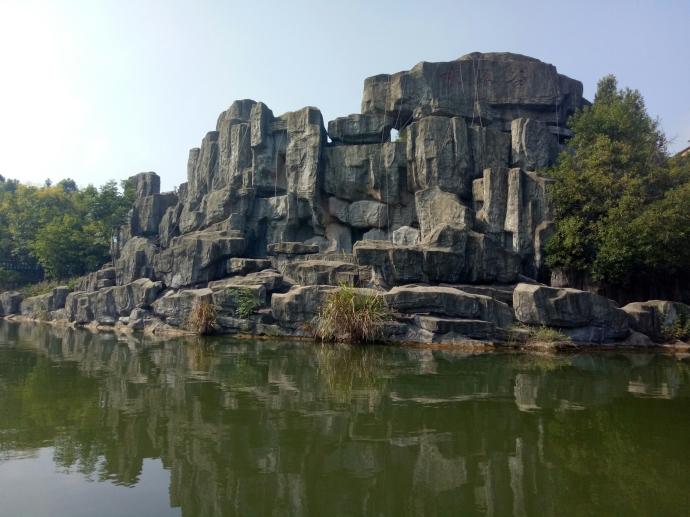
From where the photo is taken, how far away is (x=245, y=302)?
19.0 metres

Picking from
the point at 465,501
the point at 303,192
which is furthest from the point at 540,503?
the point at 303,192

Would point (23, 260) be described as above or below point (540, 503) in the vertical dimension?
above

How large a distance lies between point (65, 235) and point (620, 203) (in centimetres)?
3069

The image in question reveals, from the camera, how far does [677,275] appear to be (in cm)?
1869

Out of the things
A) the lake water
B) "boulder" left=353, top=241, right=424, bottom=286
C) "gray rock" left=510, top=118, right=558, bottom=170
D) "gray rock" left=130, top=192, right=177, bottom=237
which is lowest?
the lake water

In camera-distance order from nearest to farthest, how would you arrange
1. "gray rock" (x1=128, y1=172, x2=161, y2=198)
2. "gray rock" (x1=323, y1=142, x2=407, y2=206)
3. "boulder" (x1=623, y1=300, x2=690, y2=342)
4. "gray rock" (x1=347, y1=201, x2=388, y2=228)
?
"boulder" (x1=623, y1=300, x2=690, y2=342), "gray rock" (x1=323, y1=142, x2=407, y2=206), "gray rock" (x1=347, y1=201, x2=388, y2=228), "gray rock" (x1=128, y1=172, x2=161, y2=198)

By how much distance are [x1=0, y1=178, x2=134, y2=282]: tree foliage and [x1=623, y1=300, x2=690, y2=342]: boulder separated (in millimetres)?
29377

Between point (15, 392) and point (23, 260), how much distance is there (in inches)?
1382

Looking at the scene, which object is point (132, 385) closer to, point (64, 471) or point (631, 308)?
point (64, 471)

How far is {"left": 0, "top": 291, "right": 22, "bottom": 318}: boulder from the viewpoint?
31.4m

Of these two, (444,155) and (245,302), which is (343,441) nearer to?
(245,302)

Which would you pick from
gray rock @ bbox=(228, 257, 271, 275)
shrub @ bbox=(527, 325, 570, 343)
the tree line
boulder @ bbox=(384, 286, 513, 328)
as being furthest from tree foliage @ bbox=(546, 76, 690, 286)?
gray rock @ bbox=(228, 257, 271, 275)

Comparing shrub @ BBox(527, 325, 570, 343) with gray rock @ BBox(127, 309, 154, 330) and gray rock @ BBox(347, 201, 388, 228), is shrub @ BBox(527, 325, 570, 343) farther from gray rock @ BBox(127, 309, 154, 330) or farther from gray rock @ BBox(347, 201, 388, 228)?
gray rock @ BBox(127, 309, 154, 330)

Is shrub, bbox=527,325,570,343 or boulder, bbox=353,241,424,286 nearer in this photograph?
shrub, bbox=527,325,570,343
